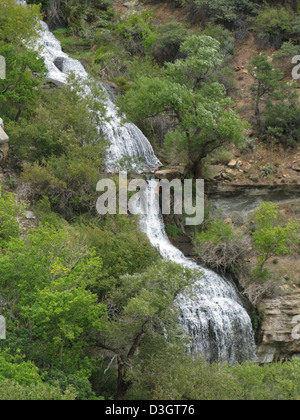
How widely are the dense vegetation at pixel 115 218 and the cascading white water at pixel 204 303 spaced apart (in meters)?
1.04

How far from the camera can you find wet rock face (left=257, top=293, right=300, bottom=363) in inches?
886

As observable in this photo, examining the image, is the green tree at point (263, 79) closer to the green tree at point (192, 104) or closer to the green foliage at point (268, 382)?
the green tree at point (192, 104)

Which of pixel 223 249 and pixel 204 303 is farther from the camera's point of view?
pixel 223 249

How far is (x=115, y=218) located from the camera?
74.0ft

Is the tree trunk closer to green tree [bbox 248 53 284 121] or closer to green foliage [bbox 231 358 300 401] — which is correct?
green foliage [bbox 231 358 300 401]

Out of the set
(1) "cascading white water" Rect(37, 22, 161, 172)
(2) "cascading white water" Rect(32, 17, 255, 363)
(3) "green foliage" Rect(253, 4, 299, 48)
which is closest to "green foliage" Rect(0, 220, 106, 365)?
(2) "cascading white water" Rect(32, 17, 255, 363)

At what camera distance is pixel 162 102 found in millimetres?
25453

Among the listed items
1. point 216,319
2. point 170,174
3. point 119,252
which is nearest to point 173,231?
point 170,174

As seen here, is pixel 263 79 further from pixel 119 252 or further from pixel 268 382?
pixel 268 382

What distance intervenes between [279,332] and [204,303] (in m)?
3.63

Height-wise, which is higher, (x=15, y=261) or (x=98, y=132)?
(x=98, y=132)

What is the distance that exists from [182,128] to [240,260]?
6.86m
